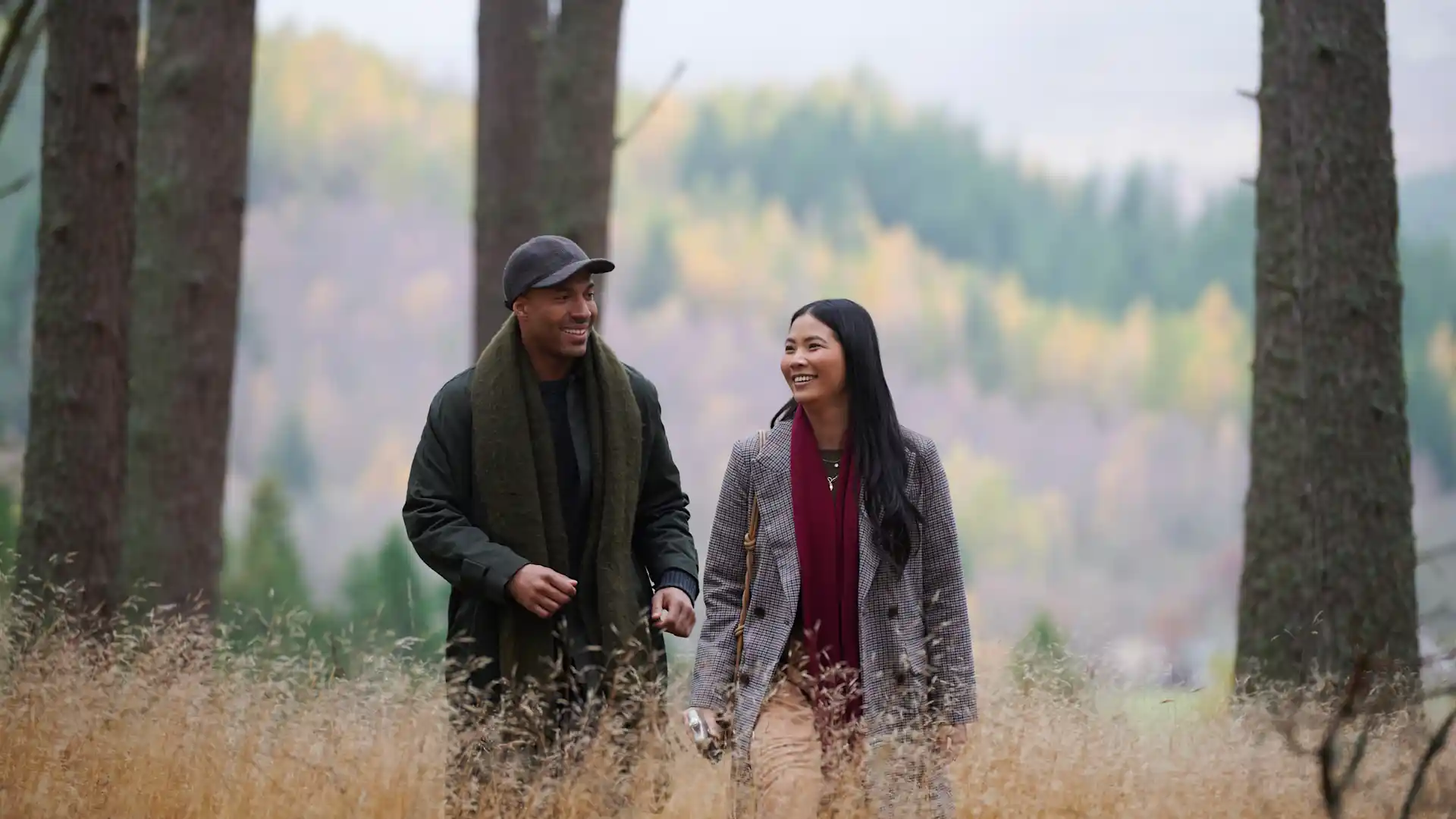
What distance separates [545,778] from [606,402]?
3.41ft

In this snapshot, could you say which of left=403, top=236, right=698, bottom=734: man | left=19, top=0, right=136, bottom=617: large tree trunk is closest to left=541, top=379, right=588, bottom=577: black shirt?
left=403, top=236, right=698, bottom=734: man

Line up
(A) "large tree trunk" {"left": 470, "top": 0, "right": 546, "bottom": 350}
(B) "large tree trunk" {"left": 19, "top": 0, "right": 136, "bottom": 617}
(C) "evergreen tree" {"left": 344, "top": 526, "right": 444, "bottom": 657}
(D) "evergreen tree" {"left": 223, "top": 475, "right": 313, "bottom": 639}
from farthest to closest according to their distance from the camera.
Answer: (D) "evergreen tree" {"left": 223, "top": 475, "right": 313, "bottom": 639} → (C) "evergreen tree" {"left": 344, "top": 526, "right": 444, "bottom": 657} → (A) "large tree trunk" {"left": 470, "top": 0, "right": 546, "bottom": 350} → (B) "large tree trunk" {"left": 19, "top": 0, "right": 136, "bottom": 617}

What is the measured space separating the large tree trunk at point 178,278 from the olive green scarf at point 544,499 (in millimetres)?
4785

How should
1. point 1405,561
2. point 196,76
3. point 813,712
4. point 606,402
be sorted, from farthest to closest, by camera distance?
point 196,76, point 1405,561, point 606,402, point 813,712

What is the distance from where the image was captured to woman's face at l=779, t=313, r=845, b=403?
426 cm

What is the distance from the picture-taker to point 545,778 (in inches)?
170

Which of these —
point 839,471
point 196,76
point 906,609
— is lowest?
point 906,609

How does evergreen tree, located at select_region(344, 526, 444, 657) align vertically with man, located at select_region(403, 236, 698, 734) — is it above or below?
below

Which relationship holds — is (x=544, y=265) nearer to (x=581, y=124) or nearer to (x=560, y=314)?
(x=560, y=314)

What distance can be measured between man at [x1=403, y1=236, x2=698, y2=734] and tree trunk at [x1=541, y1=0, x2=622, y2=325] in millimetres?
4231

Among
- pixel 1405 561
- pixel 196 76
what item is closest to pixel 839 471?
pixel 1405 561

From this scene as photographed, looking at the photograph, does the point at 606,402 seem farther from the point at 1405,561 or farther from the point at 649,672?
the point at 1405,561

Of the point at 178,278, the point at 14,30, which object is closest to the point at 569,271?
the point at 14,30

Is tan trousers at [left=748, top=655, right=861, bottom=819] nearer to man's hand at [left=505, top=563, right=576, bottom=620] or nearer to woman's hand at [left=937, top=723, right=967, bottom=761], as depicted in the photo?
woman's hand at [left=937, top=723, right=967, bottom=761]
